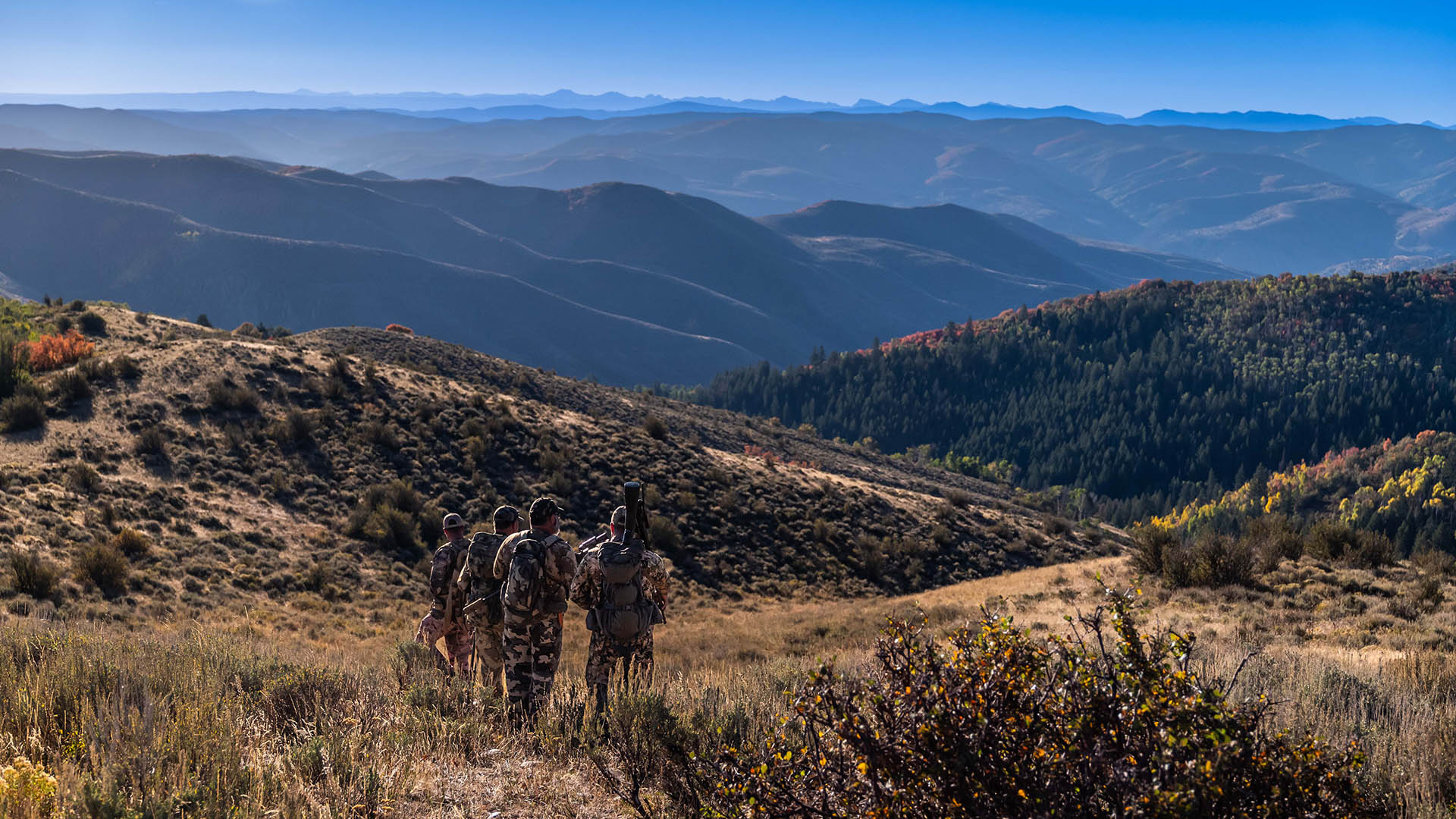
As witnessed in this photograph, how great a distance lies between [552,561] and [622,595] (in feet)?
2.01

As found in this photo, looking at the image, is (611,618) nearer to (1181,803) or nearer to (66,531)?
(1181,803)

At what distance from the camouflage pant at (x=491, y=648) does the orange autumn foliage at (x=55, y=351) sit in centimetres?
2022

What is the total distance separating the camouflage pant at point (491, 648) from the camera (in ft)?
24.8

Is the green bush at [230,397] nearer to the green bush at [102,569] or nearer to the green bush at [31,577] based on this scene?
the green bush at [102,569]

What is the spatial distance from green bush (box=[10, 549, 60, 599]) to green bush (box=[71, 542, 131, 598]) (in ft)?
1.96

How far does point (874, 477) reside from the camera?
4050 cm

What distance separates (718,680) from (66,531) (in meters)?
12.8

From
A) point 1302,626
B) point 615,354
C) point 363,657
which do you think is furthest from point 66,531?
point 615,354

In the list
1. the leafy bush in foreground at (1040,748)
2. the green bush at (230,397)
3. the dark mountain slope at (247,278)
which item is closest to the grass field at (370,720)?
the leafy bush in foreground at (1040,748)

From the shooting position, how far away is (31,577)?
11.7 meters

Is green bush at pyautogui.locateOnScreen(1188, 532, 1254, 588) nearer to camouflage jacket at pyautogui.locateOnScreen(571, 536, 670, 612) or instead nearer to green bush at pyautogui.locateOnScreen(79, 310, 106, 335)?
camouflage jacket at pyautogui.locateOnScreen(571, 536, 670, 612)

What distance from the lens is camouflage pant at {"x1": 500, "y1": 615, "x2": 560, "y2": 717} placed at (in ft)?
22.0

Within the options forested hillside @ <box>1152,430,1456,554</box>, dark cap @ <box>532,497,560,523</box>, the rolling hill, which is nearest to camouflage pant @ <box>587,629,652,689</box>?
dark cap @ <box>532,497,560,523</box>

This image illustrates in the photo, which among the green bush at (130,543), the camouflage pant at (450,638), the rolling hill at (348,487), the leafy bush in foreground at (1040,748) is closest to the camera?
the leafy bush in foreground at (1040,748)
